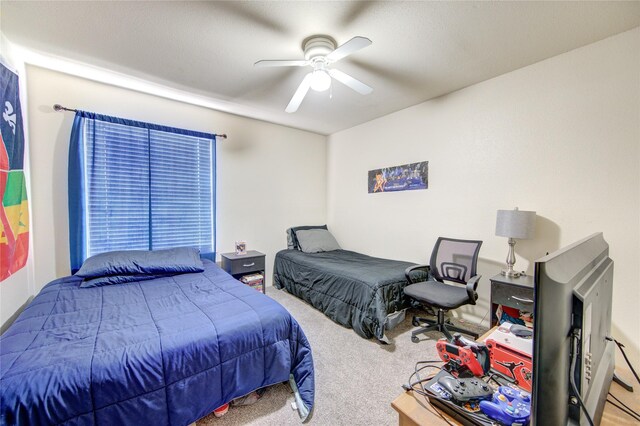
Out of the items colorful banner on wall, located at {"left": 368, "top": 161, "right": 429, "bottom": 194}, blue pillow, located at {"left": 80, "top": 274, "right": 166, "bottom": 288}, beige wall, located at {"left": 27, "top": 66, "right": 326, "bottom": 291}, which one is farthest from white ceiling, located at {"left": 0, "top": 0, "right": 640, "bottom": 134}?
blue pillow, located at {"left": 80, "top": 274, "right": 166, "bottom": 288}

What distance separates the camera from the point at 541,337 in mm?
485

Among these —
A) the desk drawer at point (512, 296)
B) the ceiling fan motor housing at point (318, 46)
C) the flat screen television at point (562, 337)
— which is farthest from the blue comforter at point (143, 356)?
the ceiling fan motor housing at point (318, 46)

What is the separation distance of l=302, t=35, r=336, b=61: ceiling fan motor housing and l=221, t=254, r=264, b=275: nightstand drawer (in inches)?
91.9

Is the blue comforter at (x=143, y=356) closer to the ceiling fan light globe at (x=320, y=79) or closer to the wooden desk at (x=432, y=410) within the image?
the wooden desk at (x=432, y=410)

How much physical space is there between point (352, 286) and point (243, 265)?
144 cm

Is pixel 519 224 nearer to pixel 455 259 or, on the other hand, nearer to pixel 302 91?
pixel 455 259

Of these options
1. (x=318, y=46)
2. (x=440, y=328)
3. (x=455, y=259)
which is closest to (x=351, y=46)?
(x=318, y=46)

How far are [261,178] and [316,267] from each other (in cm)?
163

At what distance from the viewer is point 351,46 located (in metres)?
1.67

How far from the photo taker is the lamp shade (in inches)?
84.5

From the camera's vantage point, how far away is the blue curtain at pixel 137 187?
8.23 feet

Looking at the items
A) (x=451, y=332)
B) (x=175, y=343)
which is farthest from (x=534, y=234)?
(x=175, y=343)

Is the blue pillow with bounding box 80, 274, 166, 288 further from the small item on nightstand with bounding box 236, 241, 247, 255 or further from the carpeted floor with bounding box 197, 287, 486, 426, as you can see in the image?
the carpeted floor with bounding box 197, 287, 486, 426

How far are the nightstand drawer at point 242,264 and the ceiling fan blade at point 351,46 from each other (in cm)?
240
